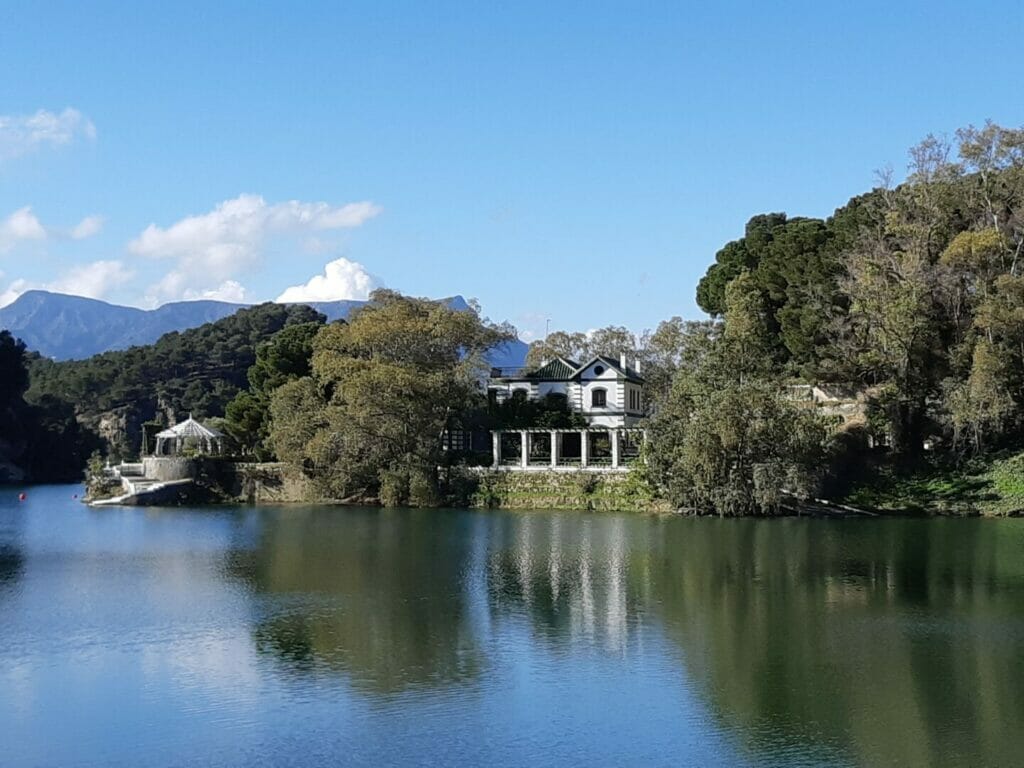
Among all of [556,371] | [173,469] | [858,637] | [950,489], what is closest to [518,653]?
[858,637]

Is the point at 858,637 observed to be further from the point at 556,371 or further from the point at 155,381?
the point at 155,381

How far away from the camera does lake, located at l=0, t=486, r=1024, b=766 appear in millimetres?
15656

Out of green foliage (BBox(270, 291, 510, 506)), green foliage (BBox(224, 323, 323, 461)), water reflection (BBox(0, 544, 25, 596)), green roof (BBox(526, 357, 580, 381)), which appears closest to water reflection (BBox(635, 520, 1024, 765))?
water reflection (BBox(0, 544, 25, 596))

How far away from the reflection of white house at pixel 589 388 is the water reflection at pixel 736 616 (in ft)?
65.2

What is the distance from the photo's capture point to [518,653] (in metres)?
21.1

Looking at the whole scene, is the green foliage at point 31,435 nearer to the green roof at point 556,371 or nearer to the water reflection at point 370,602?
the green roof at point 556,371

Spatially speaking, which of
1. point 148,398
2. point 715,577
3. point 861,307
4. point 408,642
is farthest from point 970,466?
point 148,398

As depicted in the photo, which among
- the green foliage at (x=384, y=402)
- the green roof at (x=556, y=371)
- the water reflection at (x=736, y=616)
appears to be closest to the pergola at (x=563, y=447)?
the green foliage at (x=384, y=402)

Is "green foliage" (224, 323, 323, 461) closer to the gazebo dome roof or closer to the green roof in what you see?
the gazebo dome roof

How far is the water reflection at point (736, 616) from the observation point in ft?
55.2

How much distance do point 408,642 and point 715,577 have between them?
11.2 meters

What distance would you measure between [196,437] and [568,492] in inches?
951

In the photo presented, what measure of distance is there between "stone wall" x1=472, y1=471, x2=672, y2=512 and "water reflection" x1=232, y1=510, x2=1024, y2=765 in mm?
8683

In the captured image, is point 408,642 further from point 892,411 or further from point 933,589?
point 892,411
